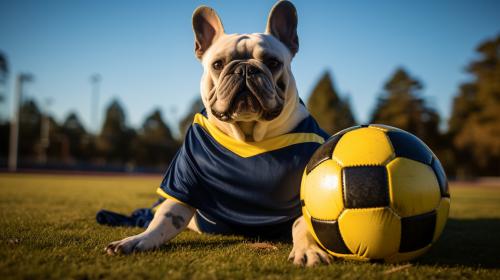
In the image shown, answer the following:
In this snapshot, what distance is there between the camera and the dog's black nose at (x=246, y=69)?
114 inches

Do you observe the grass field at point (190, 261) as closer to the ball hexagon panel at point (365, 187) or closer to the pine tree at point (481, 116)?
the ball hexagon panel at point (365, 187)

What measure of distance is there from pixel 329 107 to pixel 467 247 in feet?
131

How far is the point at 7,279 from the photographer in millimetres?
1729

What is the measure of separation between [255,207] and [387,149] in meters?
1.18

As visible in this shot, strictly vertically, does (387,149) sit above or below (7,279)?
above

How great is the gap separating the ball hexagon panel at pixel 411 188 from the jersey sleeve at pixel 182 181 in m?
1.58

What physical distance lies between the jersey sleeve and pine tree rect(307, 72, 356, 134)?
127ft

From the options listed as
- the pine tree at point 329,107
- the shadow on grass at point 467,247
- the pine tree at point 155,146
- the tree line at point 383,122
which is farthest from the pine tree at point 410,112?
the shadow on grass at point 467,247

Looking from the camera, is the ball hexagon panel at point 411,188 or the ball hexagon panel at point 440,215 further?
the ball hexagon panel at point 440,215

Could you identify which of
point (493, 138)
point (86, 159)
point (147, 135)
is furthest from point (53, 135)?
point (493, 138)

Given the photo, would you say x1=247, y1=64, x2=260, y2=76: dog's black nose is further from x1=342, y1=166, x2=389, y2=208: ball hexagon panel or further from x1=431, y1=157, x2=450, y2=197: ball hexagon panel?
x1=431, y1=157, x2=450, y2=197: ball hexagon panel

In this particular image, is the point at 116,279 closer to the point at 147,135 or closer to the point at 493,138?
the point at 493,138

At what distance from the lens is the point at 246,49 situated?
3025mm

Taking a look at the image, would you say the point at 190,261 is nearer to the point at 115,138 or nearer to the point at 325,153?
the point at 325,153
